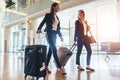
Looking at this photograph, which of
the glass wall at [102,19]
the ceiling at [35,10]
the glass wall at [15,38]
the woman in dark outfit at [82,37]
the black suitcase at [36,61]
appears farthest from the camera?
the glass wall at [15,38]

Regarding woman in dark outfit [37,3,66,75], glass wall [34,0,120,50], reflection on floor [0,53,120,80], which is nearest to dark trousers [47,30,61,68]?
woman in dark outfit [37,3,66,75]

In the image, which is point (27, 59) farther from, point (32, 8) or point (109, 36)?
point (32, 8)

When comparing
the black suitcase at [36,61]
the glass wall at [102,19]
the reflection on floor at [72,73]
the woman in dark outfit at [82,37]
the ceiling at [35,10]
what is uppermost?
the ceiling at [35,10]

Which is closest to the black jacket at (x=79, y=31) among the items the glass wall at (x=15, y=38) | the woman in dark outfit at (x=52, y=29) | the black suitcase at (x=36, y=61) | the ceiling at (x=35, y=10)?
the woman in dark outfit at (x=52, y=29)

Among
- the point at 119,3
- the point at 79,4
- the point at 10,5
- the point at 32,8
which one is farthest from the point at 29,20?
the point at 119,3

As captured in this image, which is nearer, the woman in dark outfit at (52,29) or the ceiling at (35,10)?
the woman in dark outfit at (52,29)

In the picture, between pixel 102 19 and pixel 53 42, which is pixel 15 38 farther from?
pixel 53 42

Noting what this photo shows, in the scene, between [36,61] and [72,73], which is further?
[72,73]

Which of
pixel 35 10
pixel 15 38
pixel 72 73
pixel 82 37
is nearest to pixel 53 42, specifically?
pixel 72 73

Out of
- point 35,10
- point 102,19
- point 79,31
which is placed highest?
point 35,10

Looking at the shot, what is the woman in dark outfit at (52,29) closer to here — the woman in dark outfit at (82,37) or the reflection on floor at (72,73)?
the reflection on floor at (72,73)

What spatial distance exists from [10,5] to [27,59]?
668 inches

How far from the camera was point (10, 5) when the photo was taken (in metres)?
18.8

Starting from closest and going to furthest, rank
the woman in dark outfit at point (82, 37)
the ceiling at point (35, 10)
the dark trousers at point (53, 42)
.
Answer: the dark trousers at point (53, 42), the woman in dark outfit at point (82, 37), the ceiling at point (35, 10)
